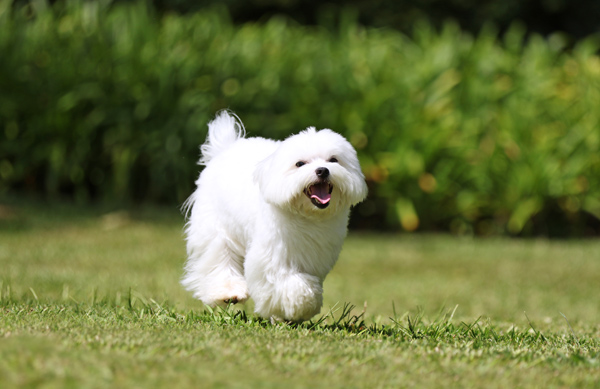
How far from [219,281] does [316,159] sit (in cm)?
108

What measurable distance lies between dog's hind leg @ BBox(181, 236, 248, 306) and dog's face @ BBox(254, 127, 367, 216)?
77 cm

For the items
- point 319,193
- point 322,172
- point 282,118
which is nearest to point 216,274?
point 319,193

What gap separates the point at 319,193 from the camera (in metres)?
3.82

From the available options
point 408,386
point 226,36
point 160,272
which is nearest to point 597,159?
point 226,36

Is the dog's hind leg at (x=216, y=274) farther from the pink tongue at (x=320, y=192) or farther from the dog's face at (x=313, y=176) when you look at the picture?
the pink tongue at (x=320, y=192)

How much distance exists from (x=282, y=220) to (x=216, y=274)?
789 millimetres

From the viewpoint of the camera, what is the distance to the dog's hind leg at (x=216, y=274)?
14.4 ft

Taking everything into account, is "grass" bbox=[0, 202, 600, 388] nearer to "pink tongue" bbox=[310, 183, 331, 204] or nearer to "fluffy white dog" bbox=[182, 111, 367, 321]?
"fluffy white dog" bbox=[182, 111, 367, 321]

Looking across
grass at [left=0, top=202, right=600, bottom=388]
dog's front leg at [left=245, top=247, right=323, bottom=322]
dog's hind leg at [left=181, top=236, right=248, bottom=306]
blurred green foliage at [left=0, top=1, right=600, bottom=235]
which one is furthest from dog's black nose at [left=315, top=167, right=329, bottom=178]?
blurred green foliage at [left=0, top=1, right=600, bottom=235]

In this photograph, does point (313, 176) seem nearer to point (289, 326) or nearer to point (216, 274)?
point (289, 326)

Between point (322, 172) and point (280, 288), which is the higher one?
point (322, 172)

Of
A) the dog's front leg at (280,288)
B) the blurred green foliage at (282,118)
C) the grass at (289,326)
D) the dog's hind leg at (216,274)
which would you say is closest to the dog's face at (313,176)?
the dog's front leg at (280,288)

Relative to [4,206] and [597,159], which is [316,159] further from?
[597,159]

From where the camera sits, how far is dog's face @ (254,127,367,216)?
3.74 metres
